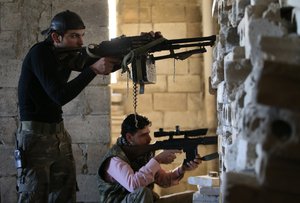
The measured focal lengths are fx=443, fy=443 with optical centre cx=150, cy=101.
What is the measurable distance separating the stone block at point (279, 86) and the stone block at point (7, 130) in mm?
2868

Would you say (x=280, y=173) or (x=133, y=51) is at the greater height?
(x=133, y=51)

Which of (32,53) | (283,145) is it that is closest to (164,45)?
(32,53)

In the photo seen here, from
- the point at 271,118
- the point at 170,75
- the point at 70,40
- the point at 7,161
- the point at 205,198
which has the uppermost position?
the point at 70,40

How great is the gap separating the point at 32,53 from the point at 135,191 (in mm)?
995

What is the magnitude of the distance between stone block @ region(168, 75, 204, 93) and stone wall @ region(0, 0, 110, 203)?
112 centimetres

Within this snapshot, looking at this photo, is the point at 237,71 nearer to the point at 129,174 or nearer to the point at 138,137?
the point at 129,174

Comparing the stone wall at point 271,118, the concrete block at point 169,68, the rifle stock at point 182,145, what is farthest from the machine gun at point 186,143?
the concrete block at point 169,68

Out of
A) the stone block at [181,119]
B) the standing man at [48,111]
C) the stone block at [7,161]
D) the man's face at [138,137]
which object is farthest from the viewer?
the stone block at [181,119]

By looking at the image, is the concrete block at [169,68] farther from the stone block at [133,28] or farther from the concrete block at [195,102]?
the stone block at [133,28]

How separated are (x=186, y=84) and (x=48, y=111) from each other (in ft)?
7.20

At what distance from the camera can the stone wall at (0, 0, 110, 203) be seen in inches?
135

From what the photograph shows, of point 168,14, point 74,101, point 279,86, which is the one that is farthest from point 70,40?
point 168,14

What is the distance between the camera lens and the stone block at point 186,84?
14.6 feet

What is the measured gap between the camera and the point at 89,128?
3459mm
